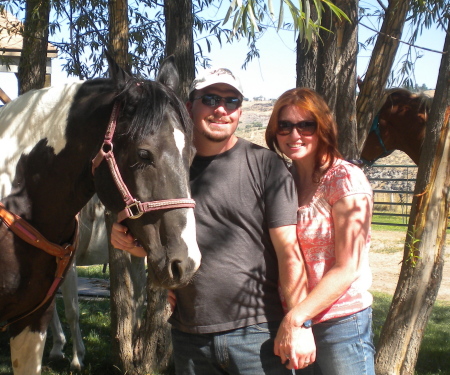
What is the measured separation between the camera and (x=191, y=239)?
2.22 m

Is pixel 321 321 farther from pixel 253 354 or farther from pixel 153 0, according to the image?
pixel 153 0

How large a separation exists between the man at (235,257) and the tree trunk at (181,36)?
1.77m

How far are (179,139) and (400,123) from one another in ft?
13.4

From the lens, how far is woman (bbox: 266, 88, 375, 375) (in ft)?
6.95

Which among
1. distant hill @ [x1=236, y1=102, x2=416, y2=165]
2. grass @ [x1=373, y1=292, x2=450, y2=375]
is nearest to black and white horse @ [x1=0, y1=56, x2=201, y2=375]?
grass @ [x1=373, y1=292, x2=450, y2=375]

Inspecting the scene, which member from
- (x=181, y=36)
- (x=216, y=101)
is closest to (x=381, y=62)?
(x=181, y=36)

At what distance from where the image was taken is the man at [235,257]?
7.30 feet

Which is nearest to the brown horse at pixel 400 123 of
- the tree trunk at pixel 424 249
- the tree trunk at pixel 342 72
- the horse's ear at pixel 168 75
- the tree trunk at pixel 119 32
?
the tree trunk at pixel 424 249

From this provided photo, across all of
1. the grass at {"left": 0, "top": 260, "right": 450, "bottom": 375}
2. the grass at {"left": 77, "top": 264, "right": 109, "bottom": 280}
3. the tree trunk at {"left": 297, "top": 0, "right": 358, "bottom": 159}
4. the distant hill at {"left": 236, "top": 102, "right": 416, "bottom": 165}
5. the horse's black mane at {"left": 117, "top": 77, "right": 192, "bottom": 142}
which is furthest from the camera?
the distant hill at {"left": 236, "top": 102, "right": 416, "bottom": 165}

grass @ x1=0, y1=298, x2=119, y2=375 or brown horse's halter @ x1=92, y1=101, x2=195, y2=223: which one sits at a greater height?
brown horse's halter @ x1=92, y1=101, x2=195, y2=223

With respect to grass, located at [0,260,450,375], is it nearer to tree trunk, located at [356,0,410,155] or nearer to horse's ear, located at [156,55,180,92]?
tree trunk, located at [356,0,410,155]

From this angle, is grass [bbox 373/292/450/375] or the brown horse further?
the brown horse

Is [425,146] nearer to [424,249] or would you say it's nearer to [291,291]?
[424,249]

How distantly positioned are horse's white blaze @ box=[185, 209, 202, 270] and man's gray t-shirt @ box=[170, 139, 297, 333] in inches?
→ 3.8
